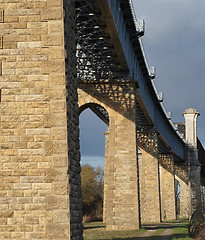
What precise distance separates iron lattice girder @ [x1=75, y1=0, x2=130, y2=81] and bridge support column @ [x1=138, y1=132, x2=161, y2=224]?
14754 mm

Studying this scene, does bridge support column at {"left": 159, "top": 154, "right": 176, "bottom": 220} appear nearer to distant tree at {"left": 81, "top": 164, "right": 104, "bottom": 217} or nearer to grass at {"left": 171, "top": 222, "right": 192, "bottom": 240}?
distant tree at {"left": 81, "top": 164, "right": 104, "bottom": 217}

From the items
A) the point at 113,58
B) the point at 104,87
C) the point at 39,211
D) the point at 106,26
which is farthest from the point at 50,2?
the point at 104,87

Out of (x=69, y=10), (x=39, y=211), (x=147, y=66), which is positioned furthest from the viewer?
(x=147, y=66)

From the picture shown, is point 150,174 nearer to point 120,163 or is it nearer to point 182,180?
point 120,163

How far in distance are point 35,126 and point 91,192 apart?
48355 mm

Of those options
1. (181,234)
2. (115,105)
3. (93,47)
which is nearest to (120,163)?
(115,105)

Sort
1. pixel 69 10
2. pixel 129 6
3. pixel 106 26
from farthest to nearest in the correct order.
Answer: pixel 129 6 < pixel 106 26 < pixel 69 10

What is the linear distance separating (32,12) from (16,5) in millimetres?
444

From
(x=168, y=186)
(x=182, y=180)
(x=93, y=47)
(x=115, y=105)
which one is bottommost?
(x=168, y=186)

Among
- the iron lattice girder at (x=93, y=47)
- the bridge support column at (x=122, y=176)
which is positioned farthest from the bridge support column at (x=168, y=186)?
the bridge support column at (x=122, y=176)

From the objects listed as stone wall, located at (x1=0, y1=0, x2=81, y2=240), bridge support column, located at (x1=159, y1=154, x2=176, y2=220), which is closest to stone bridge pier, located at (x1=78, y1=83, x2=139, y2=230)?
stone wall, located at (x1=0, y1=0, x2=81, y2=240)

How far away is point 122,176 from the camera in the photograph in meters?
27.6

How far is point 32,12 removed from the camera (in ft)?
40.5

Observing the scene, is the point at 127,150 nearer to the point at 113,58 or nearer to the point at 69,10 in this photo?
the point at 113,58
